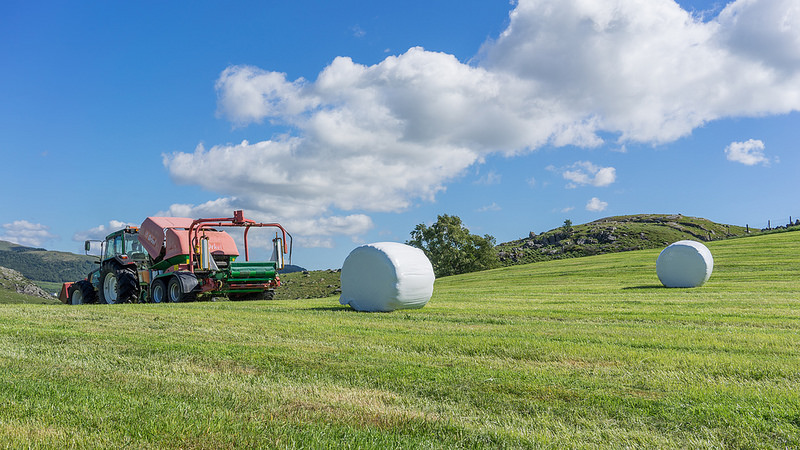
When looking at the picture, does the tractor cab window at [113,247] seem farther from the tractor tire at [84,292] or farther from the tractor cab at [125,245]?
the tractor tire at [84,292]

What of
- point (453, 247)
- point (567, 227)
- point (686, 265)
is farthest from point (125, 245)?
point (567, 227)

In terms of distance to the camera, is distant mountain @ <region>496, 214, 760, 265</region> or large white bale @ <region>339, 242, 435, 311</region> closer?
large white bale @ <region>339, 242, 435, 311</region>

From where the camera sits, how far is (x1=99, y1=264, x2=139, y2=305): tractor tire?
20.0 meters

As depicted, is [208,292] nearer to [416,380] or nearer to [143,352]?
[143,352]

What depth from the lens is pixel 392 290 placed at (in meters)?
13.2

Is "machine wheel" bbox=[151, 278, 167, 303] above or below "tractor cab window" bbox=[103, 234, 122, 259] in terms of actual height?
below

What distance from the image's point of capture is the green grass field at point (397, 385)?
3986 mm

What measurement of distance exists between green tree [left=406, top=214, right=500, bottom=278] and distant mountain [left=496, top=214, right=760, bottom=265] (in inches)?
650

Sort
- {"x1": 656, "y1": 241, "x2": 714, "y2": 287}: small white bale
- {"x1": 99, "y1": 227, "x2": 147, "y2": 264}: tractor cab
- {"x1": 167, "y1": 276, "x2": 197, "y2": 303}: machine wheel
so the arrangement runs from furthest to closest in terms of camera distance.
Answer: {"x1": 656, "y1": 241, "x2": 714, "y2": 287}: small white bale < {"x1": 99, "y1": 227, "x2": 147, "y2": 264}: tractor cab < {"x1": 167, "y1": 276, "x2": 197, "y2": 303}: machine wheel

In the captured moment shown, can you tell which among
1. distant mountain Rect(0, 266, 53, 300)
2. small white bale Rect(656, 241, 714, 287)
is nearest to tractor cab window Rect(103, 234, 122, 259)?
small white bale Rect(656, 241, 714, 287)

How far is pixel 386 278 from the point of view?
43.7 ft

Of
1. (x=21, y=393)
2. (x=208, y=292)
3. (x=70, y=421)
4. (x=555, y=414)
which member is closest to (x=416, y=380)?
(x=555, y=414)

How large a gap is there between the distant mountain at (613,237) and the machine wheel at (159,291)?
66.8m

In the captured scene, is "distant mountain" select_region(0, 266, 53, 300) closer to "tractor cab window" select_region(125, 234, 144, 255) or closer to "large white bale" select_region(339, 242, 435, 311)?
"tractor cab window" select_region(125, 234, 144, 255)
